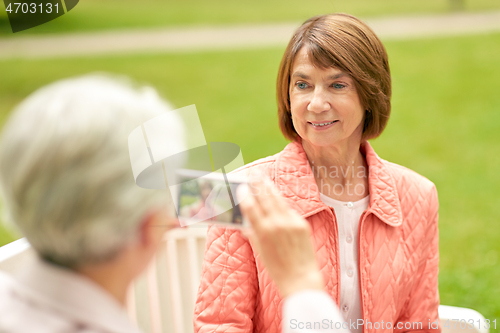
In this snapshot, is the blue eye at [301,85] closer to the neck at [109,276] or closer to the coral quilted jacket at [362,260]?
the coral quilted jacket at [362,260]

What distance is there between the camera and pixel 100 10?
10586mm

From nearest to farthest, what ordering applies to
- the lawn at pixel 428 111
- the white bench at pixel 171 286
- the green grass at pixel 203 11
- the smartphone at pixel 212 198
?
the smartphone at pixel 212 198, the white bench at pixel 171 286, the lawn at pixel 428 111, the green grass at pixel 203 11

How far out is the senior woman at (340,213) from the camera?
134cm

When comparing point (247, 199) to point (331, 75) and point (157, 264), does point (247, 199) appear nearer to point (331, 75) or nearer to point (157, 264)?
point (331, 75)

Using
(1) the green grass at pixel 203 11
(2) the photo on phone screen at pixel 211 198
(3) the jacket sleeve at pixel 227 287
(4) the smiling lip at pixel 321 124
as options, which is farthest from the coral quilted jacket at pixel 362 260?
(1) the green grass at pixel 203 11

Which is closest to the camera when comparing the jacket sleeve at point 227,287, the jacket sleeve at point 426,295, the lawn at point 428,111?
the jacket sleeve at point 227,287

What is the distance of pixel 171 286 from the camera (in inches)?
70.8

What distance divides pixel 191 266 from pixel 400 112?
5.23m

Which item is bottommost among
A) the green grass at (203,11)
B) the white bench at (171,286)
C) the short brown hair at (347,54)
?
the white bench at (171,286)

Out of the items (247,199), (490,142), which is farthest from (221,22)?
(247,199)

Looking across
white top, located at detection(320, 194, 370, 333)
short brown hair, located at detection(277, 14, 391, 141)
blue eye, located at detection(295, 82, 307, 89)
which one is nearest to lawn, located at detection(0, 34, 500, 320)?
white top, located at detection(320, 194, 370, 333)

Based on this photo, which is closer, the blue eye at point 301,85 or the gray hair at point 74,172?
the gray hair at point 74,172

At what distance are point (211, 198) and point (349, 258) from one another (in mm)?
539

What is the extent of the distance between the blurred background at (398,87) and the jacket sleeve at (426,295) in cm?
148
